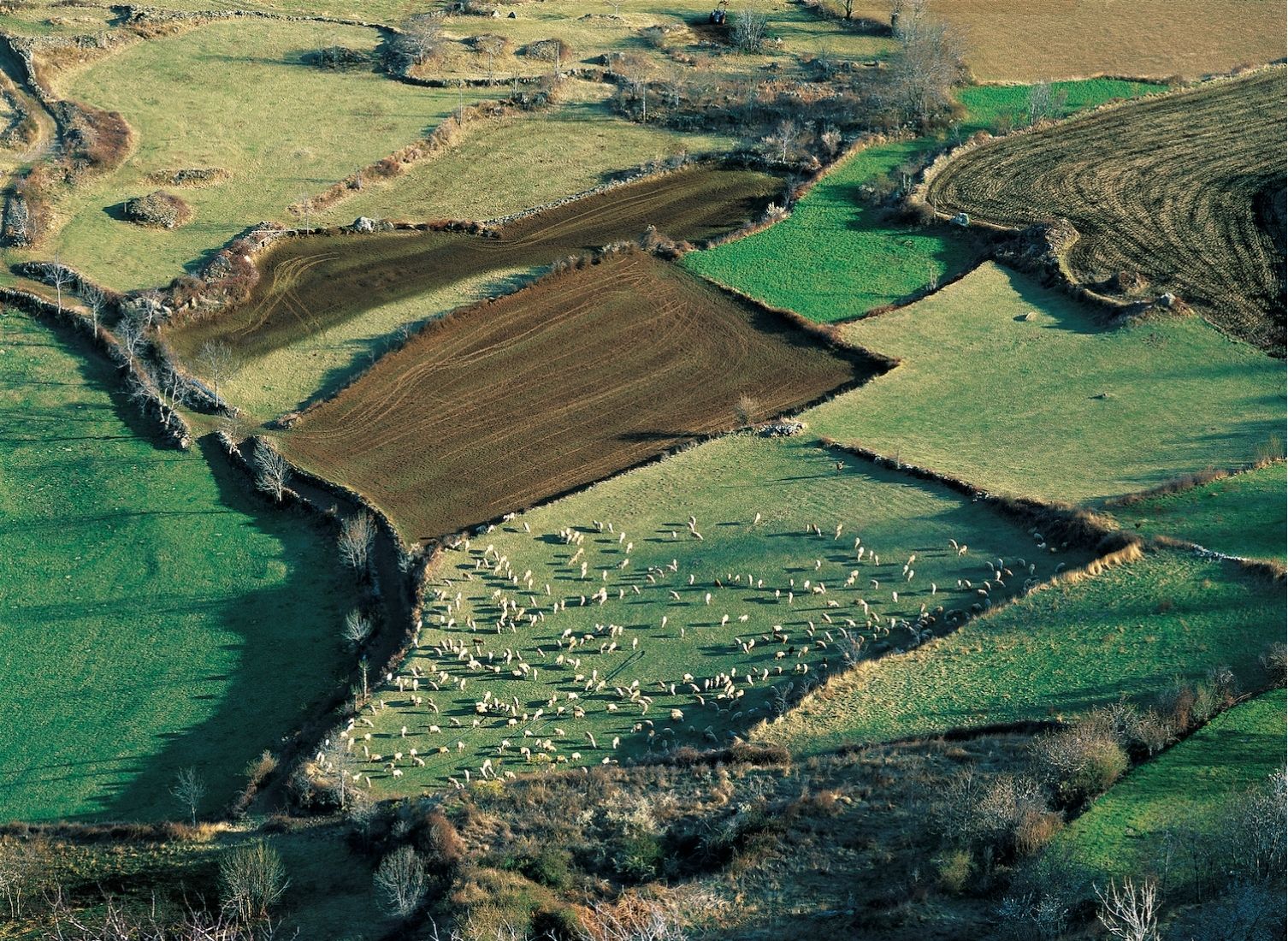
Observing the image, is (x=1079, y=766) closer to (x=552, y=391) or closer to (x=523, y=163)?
(x=552, y=391)

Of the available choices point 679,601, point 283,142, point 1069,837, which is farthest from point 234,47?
point 1069,837

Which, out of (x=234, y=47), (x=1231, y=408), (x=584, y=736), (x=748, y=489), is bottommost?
(x=584, y=736)

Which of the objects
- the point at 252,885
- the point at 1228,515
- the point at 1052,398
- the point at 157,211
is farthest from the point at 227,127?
the point at 1228,515

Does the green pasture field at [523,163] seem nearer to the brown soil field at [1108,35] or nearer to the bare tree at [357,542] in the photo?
the brown soil field at [1108,35]

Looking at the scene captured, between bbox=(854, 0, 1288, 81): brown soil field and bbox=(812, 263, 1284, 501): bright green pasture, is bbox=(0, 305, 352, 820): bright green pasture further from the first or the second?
bbox=(854, 0, 1288, 81): brown soil field

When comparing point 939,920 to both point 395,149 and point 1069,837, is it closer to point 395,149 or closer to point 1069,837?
point 1069,837
